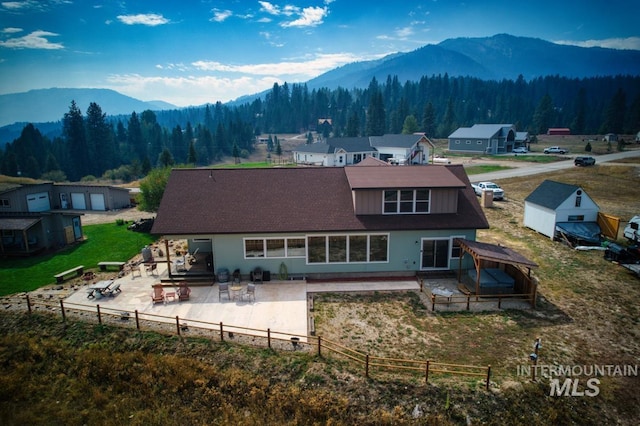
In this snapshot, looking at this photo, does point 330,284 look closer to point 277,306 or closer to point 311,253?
point 311,253

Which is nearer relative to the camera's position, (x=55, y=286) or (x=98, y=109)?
(x=55, y=286)

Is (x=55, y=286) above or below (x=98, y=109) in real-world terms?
below

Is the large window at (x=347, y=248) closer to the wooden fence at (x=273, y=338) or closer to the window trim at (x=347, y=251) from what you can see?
the window trim at (x=347, y=251)

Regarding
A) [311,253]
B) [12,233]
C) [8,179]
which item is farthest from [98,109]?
[311,253]

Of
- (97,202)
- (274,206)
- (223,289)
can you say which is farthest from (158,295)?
(97,202)

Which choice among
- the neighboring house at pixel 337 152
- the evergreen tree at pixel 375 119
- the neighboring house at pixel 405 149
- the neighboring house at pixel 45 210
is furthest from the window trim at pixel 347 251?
the evergreen tree at pixel 375 119

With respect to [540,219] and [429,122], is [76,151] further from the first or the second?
[540,219]

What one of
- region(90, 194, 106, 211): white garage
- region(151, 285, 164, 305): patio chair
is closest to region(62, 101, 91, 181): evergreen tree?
region(90, 194, 106, 211): white garage

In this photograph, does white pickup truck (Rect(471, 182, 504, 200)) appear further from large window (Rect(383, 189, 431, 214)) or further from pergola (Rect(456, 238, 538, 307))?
pergola (Rect(456, 238, 538, 307))
